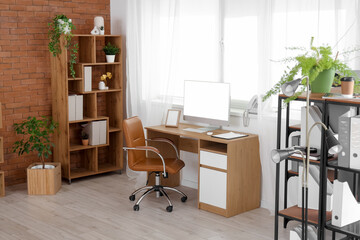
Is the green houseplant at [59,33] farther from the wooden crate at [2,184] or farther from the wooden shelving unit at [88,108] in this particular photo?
the wooden crate at [2,184]

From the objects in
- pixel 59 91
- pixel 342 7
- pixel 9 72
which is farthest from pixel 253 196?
pixel 9 72

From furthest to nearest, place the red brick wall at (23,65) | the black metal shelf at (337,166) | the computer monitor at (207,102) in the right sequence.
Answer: the red brick wall at (23,65)
the computer monitor at (207,102)
the black metal shelf at (337,166)

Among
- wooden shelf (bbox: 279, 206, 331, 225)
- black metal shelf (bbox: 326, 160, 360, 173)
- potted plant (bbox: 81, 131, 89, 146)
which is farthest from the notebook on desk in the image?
potted plant (bbox: 81, 131, 89, 146)

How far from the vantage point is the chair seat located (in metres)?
5.04

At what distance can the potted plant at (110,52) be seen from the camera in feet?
20.5

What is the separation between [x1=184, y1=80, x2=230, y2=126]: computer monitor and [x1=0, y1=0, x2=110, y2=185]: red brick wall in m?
1.83

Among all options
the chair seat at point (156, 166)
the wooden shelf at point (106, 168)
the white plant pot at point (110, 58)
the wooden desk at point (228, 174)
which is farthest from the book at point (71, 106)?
the wooden desk at point (228, 174)

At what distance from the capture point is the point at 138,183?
19.8ft

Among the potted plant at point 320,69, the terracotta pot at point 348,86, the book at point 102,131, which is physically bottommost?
the book at point 102,131

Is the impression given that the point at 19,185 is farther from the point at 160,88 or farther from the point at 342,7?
the point at 342,7

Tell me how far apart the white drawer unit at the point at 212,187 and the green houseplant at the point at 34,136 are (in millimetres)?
1842

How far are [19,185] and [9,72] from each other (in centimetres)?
132

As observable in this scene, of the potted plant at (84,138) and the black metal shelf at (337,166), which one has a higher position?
the black metal shelf at (337,166)

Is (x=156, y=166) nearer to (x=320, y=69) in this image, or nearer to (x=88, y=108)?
(x=88, y=108)
